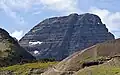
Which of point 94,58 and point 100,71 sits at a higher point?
point 94,58

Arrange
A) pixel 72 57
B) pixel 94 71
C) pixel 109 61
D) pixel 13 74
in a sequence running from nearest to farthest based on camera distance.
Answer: pixel 94 71
pixel 109 61
pixel 72 57
pixel 13 74

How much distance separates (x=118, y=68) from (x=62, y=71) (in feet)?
17.4

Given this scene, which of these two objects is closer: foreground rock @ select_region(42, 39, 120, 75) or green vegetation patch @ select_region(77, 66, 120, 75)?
green vegetation patch @ select_region(77, 66, 120, 75)

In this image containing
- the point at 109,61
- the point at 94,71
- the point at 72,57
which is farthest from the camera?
the point at 72,57

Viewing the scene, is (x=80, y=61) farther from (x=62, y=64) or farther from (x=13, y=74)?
(x=13, y=74)

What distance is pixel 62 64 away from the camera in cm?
3192

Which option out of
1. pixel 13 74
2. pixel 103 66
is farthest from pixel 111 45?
pixel 13 74

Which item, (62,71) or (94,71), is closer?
(94,71)

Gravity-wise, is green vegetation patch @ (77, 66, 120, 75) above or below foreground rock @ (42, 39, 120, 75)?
below

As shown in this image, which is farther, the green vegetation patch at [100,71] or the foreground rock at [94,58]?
the foreground rock at [94,58]

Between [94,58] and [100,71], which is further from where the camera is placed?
[94,58]

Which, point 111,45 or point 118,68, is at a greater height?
point 111,45

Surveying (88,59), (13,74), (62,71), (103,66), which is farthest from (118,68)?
(13,74)

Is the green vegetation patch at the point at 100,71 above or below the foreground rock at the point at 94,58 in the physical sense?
below
